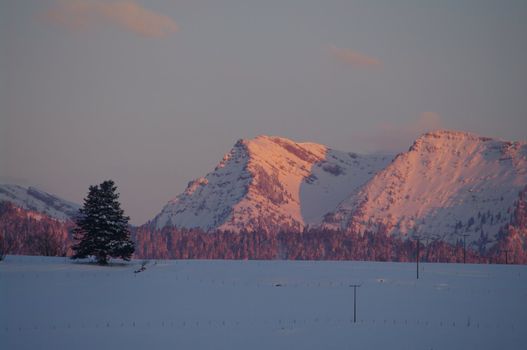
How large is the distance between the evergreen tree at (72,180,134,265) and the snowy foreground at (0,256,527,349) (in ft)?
6.36

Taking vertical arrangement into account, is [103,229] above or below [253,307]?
above

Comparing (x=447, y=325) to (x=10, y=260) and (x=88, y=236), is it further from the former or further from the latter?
(x=10, y=260)

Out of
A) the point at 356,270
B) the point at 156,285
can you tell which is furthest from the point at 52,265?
the point at 356,270

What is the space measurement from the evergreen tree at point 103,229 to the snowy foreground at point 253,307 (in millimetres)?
1937

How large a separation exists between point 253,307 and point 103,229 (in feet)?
79.5

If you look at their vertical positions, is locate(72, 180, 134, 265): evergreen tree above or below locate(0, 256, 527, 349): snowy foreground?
above

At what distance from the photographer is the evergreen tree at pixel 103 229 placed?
258 feet

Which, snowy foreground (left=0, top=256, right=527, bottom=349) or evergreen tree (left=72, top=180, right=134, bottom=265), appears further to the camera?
evergreen tree (left=72, top=180, right=134, bottom=265)

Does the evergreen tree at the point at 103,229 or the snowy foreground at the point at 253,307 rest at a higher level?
the evergreen tree at the point at 103,229

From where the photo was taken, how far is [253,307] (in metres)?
61.2

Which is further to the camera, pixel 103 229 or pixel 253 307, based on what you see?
pixel 103 229

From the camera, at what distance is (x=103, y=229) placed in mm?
78438

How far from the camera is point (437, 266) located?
9262 centimetres

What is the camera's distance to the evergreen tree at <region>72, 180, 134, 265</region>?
78562 millimetres
